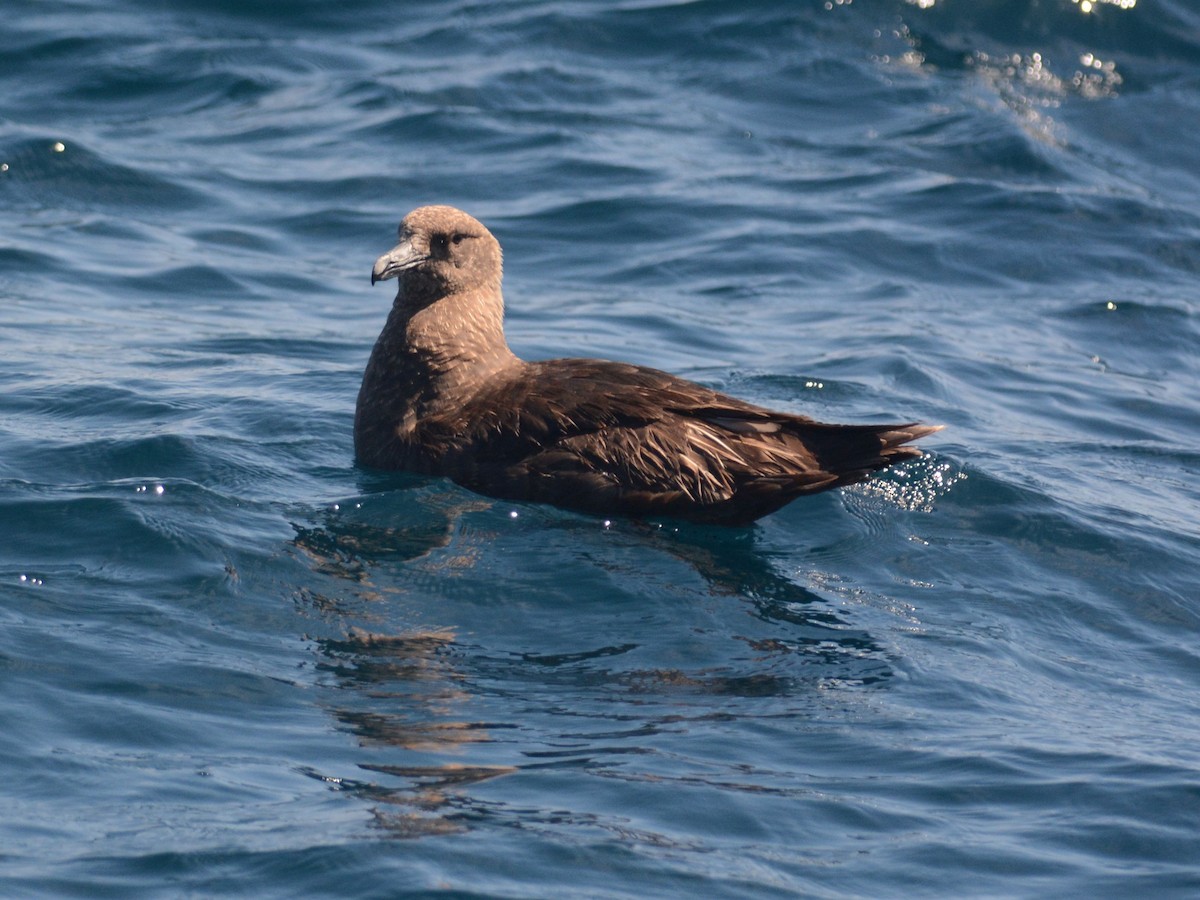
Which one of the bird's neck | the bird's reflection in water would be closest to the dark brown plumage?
the bird's neck

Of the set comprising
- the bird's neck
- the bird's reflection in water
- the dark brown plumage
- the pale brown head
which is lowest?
the bird's reflection in water

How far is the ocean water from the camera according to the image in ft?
15.4

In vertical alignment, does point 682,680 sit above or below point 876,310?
below

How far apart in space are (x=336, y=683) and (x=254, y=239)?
Result: 711 cm

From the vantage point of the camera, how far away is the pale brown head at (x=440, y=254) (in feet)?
25.4

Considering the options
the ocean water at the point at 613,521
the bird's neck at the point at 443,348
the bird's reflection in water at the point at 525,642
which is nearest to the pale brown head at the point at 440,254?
the bird's neck at the point at 443,348

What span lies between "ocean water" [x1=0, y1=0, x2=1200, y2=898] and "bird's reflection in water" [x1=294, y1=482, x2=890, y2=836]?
0.07 ft

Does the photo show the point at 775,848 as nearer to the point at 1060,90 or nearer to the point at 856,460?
the point at 856,460

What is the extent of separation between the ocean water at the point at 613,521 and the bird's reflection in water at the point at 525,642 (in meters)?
0.02

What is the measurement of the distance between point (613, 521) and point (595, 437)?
372 millimetres

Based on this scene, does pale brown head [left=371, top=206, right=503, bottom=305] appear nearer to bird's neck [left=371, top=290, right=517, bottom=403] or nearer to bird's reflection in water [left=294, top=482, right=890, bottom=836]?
bird's neck [left=371, top=290, right=517, bottom=403]

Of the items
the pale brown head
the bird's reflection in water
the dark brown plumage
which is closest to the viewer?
the bird's reflection in water

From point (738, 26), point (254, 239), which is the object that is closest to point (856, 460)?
point (254, 239)

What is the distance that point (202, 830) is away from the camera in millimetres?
4449
